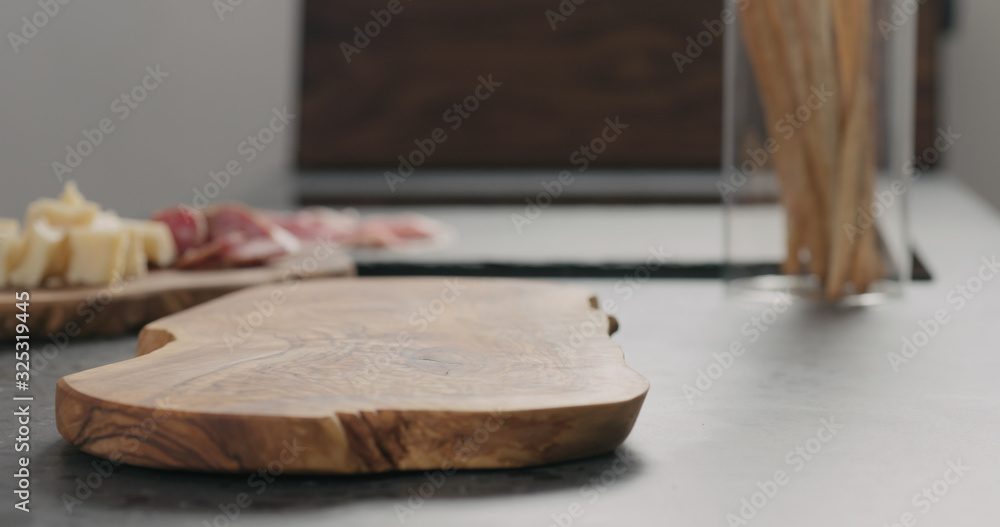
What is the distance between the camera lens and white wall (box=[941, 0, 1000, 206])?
2.63 meters

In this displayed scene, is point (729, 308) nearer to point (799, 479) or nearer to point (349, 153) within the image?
point (799, 479)

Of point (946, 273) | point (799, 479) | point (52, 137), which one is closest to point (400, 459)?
point (799, 479)

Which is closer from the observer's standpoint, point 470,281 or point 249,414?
point 249,414

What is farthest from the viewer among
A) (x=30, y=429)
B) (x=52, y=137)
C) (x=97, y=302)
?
(x=52, y=137)

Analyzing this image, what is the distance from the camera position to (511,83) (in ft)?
Result: 9.88

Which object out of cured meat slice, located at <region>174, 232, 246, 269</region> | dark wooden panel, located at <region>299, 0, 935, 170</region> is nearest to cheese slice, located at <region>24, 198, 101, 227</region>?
cured meat slice, located at <region>174, 232, 246, 269</region>

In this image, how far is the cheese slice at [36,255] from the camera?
37.9 inches

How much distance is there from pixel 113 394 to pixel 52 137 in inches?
128

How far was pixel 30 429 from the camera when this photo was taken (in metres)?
0.61

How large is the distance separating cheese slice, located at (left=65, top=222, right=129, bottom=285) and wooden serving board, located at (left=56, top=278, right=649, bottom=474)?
0.94 feet

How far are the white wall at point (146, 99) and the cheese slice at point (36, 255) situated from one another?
247 centimetres

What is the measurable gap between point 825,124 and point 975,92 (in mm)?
1875

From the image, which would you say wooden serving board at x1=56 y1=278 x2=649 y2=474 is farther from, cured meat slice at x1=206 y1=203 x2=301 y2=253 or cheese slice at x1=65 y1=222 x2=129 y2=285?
cured meat slice at x1=206 y1=203 x2=301 y2=253

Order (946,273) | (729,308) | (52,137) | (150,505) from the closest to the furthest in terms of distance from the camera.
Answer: (150,505) → (729,308) → (946,273) → (52,137)
